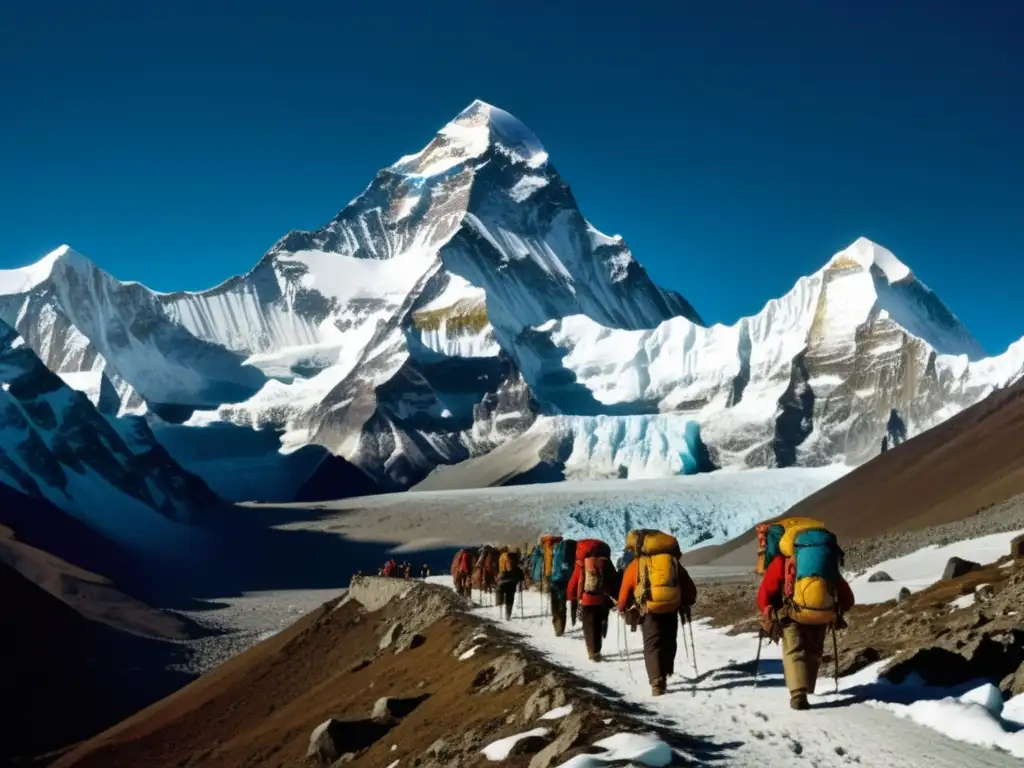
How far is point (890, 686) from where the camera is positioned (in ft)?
36.9

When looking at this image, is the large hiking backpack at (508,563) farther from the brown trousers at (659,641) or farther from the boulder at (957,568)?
the brown trousers at (659,641)

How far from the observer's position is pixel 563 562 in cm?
1894

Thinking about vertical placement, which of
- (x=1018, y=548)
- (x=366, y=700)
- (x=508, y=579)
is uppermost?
(x=508, y=579)

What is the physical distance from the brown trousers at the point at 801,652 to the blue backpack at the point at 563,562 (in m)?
8.52

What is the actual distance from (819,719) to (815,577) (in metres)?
1.29

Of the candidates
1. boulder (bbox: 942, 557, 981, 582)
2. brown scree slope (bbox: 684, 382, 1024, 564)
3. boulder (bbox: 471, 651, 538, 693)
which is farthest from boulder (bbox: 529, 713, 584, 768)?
brown scree slope (bbox: 684, 382, 1024, 564)

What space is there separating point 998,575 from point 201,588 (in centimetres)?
11445

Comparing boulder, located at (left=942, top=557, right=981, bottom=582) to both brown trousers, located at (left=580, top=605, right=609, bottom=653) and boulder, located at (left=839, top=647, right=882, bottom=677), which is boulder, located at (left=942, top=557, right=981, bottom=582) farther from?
brown trousers, located at (left=580, top=605, right=609, bottom=653)

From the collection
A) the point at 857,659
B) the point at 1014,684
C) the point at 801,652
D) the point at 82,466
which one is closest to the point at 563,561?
the point at 857,659

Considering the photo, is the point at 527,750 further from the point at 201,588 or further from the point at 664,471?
the point at 664,471

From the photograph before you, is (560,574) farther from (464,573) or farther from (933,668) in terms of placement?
(464,573)

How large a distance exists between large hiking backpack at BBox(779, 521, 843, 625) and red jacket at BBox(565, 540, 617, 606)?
18.0 feet

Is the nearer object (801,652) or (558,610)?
(801,652)

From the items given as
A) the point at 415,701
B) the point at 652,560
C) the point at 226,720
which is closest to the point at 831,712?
the point at 652,560
